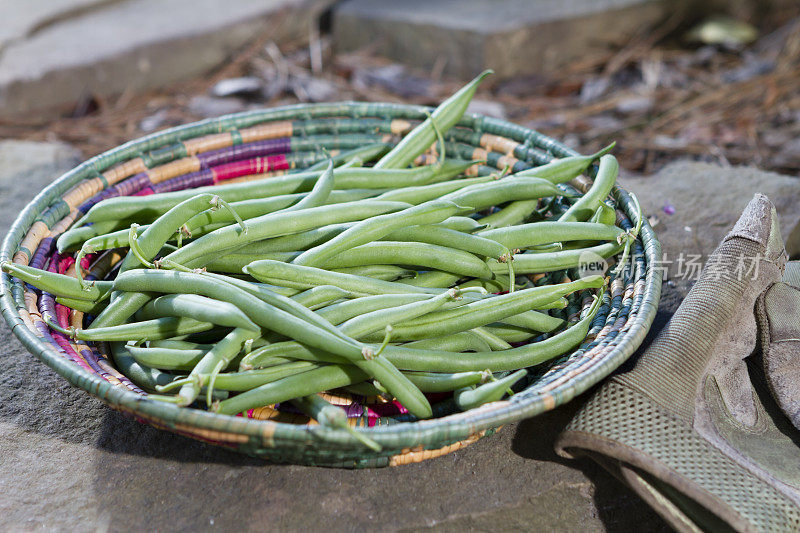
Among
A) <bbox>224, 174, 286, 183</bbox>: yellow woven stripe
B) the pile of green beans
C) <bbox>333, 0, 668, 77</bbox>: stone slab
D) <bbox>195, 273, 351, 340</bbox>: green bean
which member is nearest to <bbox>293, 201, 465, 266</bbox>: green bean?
the pile of green beans

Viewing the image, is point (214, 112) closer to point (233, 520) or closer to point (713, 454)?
point (233, 520)

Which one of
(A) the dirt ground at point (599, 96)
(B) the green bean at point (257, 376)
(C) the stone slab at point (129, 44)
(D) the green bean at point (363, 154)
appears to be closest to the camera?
(B) the green bean at point (257, 376)

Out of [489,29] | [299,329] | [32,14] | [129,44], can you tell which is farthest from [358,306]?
[32,14]

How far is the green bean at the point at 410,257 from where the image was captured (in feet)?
7.07

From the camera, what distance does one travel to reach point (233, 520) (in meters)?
1.80

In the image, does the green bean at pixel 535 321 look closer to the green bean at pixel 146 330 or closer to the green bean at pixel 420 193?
the green bean at pixel 420 193

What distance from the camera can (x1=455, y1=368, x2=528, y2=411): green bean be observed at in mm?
1798

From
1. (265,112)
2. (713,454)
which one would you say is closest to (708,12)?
(265,112)

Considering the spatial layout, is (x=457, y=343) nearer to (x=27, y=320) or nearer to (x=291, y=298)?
(x=291, y=298)

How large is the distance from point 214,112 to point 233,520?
3134mm

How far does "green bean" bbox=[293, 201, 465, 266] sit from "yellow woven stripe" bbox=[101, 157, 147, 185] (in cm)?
93

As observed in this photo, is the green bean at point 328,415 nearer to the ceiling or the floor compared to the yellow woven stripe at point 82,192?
nearer to the floor

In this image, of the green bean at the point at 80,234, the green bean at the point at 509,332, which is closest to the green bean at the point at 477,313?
the green bean at the point at 509,332

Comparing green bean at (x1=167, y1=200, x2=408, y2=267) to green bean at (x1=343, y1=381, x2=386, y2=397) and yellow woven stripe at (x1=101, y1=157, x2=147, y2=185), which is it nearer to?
green bean at (x1=343, y1=381, x2=386, y2=397)
